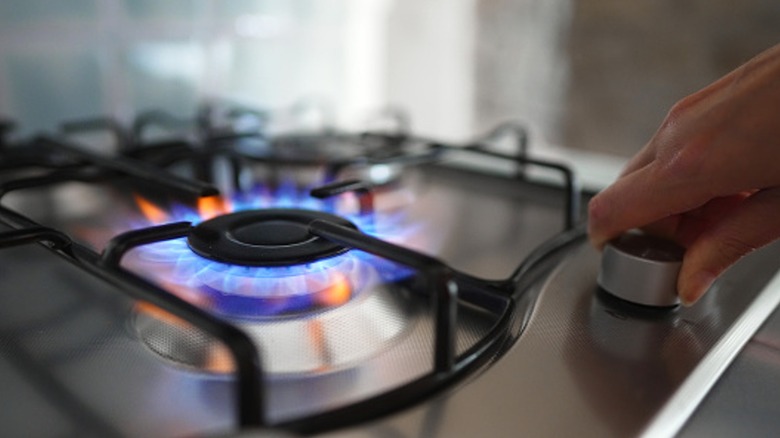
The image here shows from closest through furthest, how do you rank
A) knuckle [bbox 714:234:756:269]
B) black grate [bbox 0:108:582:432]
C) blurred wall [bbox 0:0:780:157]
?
black grate [bbox 0:108:582:432] → knuckle [bbox 714:234:756:269] → blurred wall [bbox 0:0:780:157]

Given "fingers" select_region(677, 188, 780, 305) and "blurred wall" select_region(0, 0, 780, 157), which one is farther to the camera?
"blurred wall" select_region(0, 0, 780, 157)

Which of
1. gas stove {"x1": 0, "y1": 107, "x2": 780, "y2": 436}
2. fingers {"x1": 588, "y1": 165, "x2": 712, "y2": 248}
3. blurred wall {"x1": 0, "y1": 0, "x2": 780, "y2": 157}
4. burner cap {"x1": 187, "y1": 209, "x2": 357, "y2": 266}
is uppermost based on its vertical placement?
blurred wall {"x1": 0, "y1": 0, "x2": 780, "y2": 157}

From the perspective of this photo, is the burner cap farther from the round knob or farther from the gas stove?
the round knob

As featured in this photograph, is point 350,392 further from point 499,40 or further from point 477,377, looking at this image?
point 499,40

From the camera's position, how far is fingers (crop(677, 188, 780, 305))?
1.38ft

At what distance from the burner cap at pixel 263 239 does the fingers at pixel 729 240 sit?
0.22 m

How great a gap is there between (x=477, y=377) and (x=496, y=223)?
32 cm

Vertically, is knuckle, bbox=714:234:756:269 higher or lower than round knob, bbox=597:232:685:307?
higher

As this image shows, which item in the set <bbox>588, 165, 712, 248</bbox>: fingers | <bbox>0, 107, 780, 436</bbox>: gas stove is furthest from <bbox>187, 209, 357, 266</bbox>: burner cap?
<bbox>588, 165, 712, 248</bbox>: fingers

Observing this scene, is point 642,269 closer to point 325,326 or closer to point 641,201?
point 641,201

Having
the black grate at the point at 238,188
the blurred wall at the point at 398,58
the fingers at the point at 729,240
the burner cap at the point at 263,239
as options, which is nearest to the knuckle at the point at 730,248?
the fingers at the point at 729,240

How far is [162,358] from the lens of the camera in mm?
404

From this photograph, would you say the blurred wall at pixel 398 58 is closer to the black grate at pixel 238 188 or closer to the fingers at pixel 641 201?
the black grate at pixel 238 188

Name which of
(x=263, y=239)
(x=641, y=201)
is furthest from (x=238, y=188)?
Result: (x=641, y=201)
